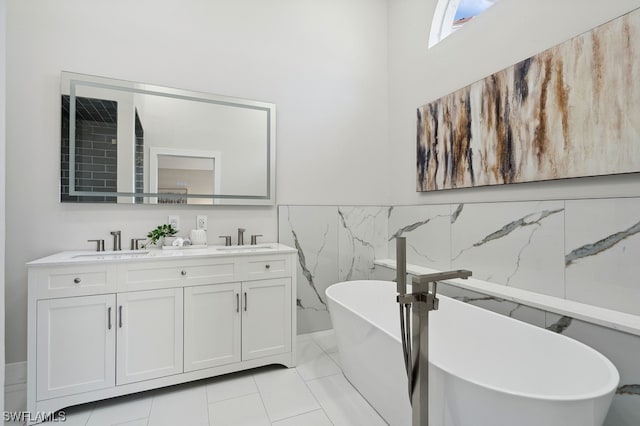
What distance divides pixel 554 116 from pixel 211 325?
2.52 metres

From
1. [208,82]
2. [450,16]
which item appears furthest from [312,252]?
[450,16]

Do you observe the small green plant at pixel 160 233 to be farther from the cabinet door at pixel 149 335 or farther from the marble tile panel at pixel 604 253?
the marble tile panel at pixel 604 253

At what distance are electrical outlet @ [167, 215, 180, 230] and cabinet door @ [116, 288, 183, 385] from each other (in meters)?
0.60

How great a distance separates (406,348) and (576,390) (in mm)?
775

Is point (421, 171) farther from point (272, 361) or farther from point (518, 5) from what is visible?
point (272, 361)

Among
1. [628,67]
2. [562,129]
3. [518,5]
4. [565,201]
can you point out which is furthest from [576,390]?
[518,5]

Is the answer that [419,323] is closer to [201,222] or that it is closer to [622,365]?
[622,365]

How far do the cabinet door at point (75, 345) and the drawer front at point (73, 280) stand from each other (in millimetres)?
41

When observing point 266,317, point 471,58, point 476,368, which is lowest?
point 476,368

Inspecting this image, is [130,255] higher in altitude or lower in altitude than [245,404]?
higher

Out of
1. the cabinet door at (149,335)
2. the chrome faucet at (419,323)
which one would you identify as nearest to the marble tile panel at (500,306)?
the chrome faucet at (419,323)

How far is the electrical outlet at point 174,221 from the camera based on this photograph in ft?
7.57

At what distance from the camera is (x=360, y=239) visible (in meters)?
3.04

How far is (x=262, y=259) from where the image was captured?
7.17 feet
